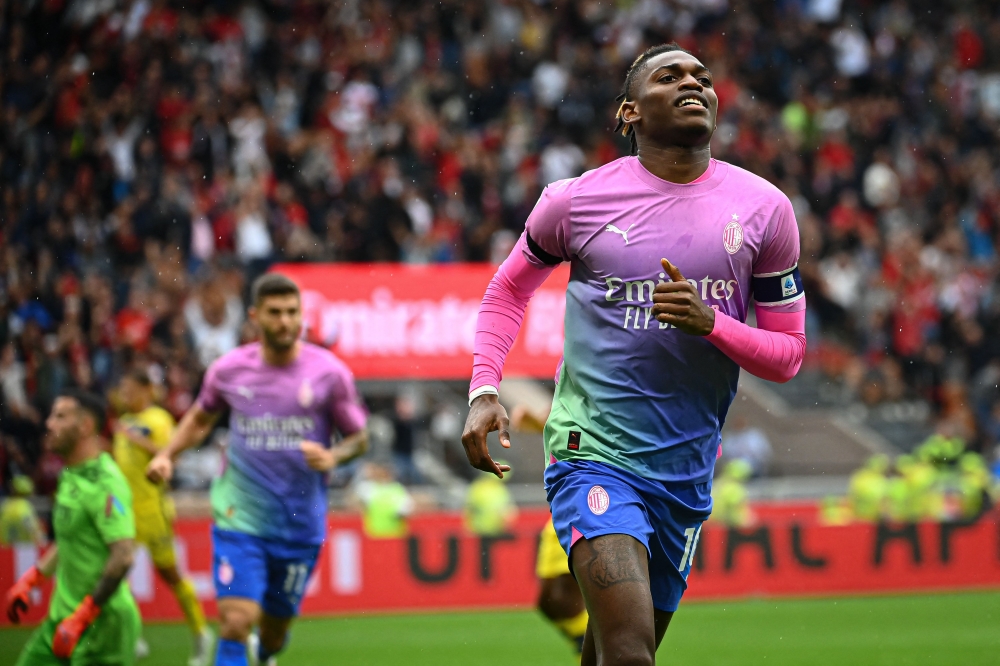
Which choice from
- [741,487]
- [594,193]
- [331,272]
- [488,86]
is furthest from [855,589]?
[594,193]

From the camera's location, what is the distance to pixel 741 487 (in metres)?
16.3

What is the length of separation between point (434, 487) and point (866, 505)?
5.35m

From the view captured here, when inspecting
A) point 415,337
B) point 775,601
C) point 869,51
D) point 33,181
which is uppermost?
point 869,51

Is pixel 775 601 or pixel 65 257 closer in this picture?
pixel 775 601

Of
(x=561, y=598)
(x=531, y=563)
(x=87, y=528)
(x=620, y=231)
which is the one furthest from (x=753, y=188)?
(x=531, y=563)

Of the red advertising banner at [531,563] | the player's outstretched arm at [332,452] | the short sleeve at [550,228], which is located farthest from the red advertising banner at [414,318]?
the short sleeve at [550,228]

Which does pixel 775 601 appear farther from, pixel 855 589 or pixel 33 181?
pixel 33 181

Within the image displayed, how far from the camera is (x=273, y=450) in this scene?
313 inches

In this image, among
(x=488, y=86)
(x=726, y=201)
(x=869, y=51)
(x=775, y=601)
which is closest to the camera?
(x=726, y=201)

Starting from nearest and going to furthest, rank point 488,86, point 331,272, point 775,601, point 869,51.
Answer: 1. point 775,601
2. point 331,272
3. point 488,86
4. point 869,51

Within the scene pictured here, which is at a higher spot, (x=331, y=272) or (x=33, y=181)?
(x=33, y=181)

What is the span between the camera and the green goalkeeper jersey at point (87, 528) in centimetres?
700

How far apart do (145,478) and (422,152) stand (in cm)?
924

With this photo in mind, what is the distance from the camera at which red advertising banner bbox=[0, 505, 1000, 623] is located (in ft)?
45.8
